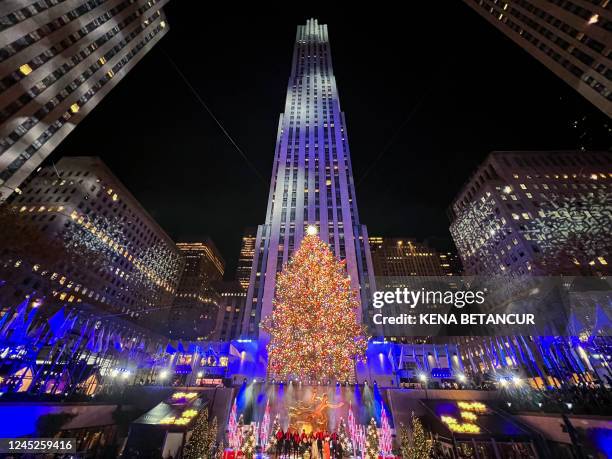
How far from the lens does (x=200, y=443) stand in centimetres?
1045

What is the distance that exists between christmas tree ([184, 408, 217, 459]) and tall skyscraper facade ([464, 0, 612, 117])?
49.7m

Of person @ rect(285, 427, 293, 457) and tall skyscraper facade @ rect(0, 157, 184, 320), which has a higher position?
tall skyscraper facade @ rect(0, 157, 184, 320)

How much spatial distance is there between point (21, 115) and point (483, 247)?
3221 inches

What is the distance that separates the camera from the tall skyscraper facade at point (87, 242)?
45.8m

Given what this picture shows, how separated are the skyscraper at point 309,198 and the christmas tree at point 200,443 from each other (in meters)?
26.7

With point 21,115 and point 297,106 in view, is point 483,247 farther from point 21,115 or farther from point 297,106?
point 21,115

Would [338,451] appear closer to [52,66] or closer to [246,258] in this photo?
[52,66]

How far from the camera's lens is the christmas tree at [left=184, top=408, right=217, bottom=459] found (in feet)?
33.1

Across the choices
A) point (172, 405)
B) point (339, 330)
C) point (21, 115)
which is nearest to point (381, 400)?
point (339, 330)

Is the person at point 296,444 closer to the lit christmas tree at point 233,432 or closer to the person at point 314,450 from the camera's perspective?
the person at point 314,450

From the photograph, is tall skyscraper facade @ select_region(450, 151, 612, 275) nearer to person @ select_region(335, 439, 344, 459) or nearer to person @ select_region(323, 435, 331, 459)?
person @ select_region(335, 439, 344, 459)

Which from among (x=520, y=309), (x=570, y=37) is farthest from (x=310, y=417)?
(x=570, y=37)

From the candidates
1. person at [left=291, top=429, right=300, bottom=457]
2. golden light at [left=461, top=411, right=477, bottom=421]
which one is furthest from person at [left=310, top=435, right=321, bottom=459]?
golden light at [left=461, top=411, right=477, bottom=421]

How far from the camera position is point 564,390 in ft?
40.1
